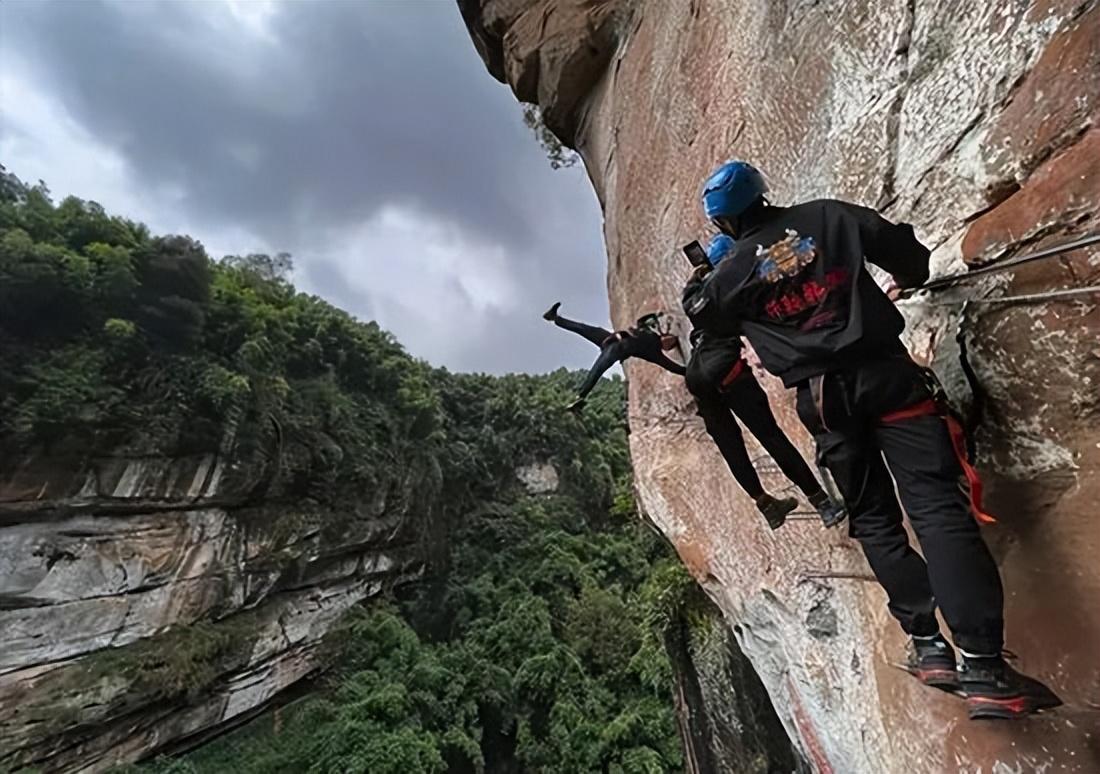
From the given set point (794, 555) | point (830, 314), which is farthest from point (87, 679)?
point (830, 314)

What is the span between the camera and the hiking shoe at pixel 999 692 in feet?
4.57

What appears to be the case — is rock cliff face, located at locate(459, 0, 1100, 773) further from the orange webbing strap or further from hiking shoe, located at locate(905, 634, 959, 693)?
the orange webbing strap

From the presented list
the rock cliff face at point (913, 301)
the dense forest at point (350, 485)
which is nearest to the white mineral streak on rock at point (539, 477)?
the dense forest at point (350, 485)

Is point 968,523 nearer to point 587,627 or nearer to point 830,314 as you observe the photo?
point 830,314

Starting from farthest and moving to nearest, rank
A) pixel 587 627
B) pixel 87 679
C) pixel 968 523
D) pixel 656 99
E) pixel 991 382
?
1. pixel 587 627
2. pixel 87 679
3. pixel 656 99
4. pixel 991 382
5. pixel 968 523

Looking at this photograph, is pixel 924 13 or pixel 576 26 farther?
pixel 576 26

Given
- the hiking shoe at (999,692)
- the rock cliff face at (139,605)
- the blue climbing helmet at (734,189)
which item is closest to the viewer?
the hiking shoe at (999,692)

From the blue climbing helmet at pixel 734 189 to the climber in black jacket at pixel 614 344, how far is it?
79cm

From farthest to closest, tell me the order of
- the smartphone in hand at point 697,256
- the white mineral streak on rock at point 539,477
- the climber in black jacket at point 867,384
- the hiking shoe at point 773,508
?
the white mineral streak on rock at point 539,477 < the hiking shoe at point 773,508 < the smartphone in hand at point 697,256 < the climber in black jacket at point 867,384

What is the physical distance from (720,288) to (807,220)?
324mm

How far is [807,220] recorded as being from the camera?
1.78 m

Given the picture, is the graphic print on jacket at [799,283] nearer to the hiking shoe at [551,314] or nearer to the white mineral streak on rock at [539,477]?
the hiking shoe at [551,314]

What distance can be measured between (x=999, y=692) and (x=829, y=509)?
77 centimetres

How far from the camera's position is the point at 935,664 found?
158 centimetres
